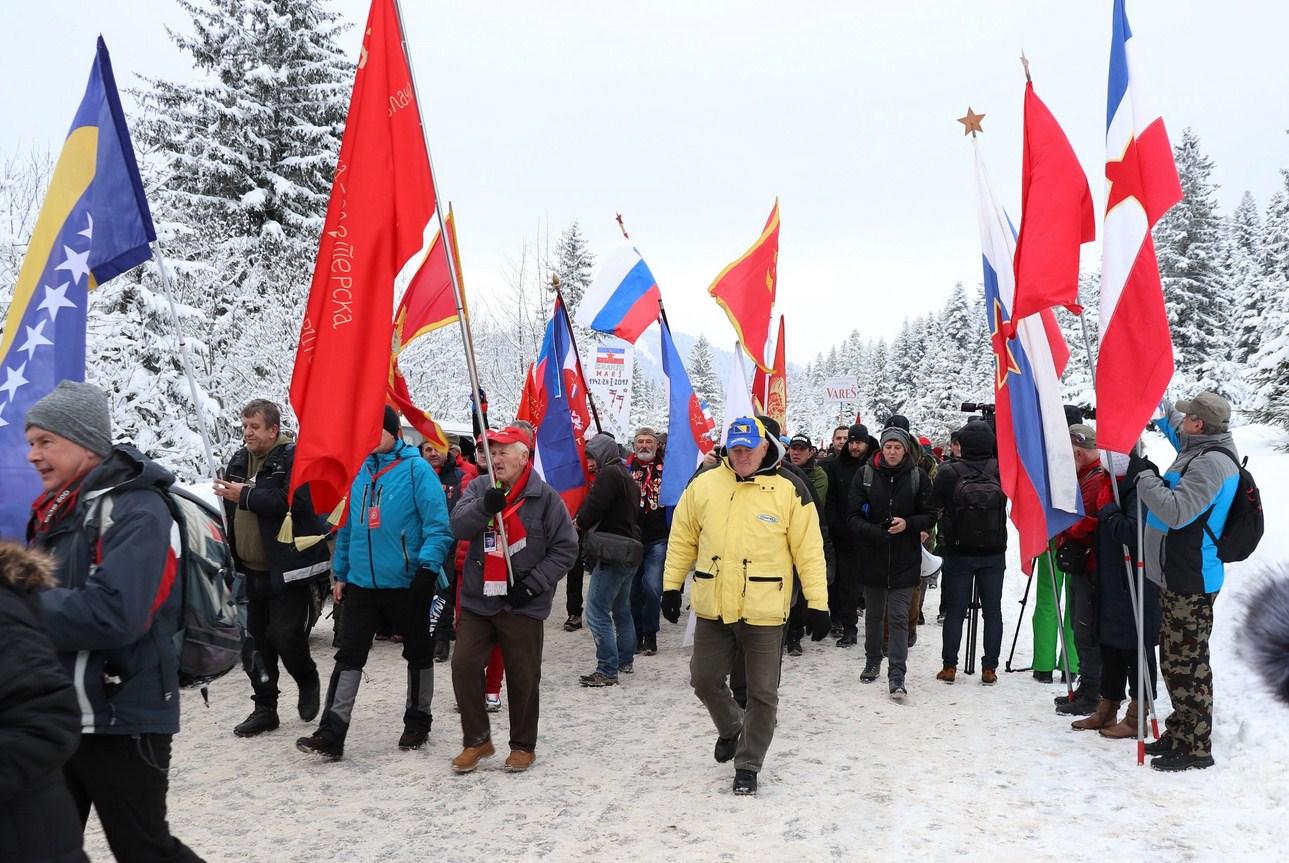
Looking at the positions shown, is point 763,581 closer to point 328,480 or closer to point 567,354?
point 328,480

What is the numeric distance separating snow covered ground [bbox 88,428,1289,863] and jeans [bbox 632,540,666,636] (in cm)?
194

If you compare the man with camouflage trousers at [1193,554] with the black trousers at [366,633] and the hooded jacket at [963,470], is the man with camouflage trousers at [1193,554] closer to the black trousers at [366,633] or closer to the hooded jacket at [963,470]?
the hooded jacket at [963,470]

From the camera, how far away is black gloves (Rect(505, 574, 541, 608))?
588cm

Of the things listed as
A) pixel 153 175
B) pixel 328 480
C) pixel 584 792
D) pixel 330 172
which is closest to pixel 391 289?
pixel 328 480

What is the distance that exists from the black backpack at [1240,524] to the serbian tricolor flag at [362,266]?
497cm

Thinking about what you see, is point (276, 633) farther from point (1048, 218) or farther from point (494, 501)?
point (1048, 218)

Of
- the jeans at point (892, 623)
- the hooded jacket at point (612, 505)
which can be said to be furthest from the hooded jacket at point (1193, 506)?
the hooded jacket at point (612, 505)

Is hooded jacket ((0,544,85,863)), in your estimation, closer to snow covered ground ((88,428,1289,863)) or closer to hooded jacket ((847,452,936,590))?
snow covered ground ((88,428,1289,863))

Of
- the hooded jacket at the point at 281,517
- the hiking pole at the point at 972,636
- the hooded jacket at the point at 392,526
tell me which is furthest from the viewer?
the hiking pole at the point at 972,636

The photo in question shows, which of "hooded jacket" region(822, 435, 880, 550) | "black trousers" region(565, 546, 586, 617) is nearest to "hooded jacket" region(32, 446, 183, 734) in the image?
"hooded jacket" region(822, 435, 880, 550)

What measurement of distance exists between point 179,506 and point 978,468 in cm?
710

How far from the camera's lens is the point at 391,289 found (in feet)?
17.9

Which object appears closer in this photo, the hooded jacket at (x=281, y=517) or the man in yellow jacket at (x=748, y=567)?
the man in yellow jacket at (x=748, y=567)

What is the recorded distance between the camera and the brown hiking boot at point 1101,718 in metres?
6.86
